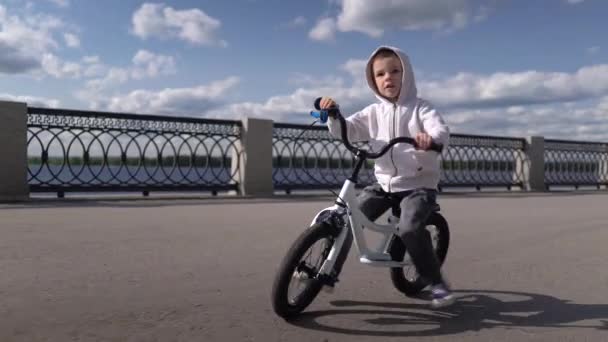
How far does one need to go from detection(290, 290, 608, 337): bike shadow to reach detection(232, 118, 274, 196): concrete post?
9.05 m

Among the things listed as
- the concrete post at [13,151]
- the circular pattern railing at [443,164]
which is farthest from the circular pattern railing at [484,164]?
the concrete post at [13,151]

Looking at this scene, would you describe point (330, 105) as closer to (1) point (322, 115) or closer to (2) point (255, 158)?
(1) point (322, 115)

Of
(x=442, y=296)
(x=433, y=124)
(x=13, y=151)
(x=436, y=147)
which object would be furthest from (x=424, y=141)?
(x=13, y=151)

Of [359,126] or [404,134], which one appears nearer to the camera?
[404,134]

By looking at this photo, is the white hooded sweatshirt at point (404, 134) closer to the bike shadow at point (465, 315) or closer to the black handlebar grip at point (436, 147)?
the black handlebar grip at point (436, 147)

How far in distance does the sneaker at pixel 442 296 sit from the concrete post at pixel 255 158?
9464 millimetres

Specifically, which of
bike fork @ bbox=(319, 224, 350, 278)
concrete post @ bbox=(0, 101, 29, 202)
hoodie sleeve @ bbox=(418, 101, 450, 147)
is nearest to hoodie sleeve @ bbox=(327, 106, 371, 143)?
hoodie sleeve @ bbox=(418, 101, 450, 147)

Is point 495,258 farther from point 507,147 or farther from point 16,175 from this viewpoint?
point 507,147

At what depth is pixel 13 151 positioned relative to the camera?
949cm

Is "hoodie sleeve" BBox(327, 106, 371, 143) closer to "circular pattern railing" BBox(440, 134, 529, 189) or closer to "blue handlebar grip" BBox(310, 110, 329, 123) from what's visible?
"blue handlebar grip" BBox(310, 110, 329, 123)

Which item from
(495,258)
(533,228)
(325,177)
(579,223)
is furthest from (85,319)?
(325,177)

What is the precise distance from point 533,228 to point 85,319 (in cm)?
597

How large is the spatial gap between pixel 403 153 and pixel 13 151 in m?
8.64

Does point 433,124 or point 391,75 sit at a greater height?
point 391,75
